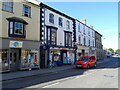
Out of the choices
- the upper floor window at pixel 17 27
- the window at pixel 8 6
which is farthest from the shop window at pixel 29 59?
the window at pixel 8 6

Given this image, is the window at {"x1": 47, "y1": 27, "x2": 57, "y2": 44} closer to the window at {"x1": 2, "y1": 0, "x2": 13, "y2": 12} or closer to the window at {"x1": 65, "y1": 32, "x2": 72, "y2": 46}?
the window at {"x1": 65, "y1": 32, "x2": 72, "y2": 46}

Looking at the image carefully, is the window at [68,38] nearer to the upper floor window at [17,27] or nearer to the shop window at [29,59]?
the shop window at [29,59]

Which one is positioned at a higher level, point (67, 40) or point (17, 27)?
point (17, 27)

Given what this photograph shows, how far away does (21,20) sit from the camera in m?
16.8

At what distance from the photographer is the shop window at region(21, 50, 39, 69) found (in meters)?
17.2

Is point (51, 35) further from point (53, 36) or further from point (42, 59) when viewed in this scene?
point (42, 59)

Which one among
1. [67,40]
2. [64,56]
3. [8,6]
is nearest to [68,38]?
[67,40]

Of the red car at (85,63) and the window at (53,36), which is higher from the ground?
the window at (53,36)

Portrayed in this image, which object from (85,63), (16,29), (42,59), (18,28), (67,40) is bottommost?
(85,63)

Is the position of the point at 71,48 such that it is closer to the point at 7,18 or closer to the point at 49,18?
the point at 49,18

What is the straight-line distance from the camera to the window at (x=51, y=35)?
69.5ft

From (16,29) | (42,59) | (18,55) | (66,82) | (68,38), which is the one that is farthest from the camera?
(68,38)

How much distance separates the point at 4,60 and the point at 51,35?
8.68m

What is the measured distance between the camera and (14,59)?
Result: 16703mm
